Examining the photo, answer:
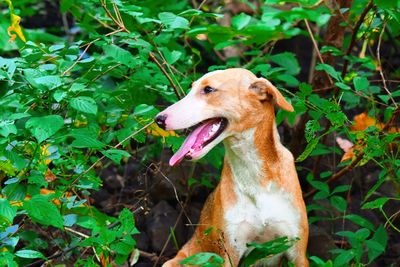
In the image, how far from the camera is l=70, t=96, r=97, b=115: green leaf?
3830 mm

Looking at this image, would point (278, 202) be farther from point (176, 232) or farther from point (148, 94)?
point (176, 232)

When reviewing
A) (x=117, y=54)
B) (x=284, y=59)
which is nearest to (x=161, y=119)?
(x=117, y=54)

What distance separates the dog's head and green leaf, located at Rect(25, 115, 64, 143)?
→ 1.73 feet

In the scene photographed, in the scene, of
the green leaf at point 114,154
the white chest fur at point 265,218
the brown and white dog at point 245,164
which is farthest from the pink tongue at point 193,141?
the white chest fur at point 265,218

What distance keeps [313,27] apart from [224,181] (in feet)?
10.4

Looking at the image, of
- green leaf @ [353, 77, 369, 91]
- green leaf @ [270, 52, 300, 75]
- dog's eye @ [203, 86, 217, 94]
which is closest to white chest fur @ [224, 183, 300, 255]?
dog's eye @ [203, 86, 217, 94]

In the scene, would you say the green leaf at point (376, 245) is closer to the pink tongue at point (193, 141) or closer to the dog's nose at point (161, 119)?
the pink tongue at point (193, 141)

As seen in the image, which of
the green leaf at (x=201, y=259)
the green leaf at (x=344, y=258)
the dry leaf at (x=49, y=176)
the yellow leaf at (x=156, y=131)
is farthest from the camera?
the yellow leaf at (x=156, y=131)

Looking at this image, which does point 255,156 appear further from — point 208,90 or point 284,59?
point 284,59

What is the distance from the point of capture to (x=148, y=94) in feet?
16.1

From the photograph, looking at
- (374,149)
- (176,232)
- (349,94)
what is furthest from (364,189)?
(374,149)

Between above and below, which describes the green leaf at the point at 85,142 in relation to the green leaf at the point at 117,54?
below

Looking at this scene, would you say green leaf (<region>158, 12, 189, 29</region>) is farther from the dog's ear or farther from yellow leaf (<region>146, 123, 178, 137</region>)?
yellow leaf (<region>146, 123, 178, 137</region>)

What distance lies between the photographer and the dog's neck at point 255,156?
4207 millimetres
